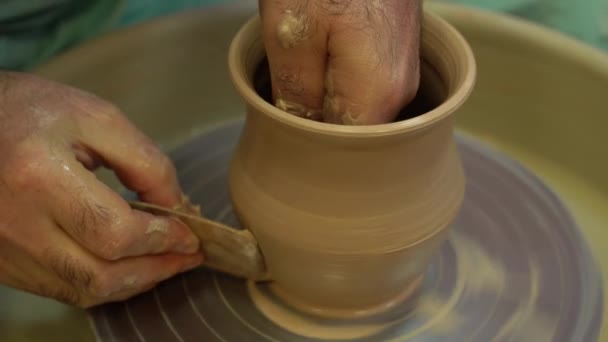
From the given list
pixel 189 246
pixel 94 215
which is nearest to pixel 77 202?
pixel 94 215

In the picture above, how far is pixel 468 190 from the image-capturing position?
48.1 inches

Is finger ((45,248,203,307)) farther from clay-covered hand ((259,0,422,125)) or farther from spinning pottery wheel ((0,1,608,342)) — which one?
clay-covered hand ((259,0,422,125))

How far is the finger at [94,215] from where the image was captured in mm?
842

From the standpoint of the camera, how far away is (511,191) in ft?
3.99

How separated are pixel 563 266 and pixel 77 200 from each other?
2.40 ft

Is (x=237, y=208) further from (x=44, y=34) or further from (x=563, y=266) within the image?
(x=44, y=34)

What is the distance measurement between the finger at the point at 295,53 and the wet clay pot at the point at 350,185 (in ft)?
0.15

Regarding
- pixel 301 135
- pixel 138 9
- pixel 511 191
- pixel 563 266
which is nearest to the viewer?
pixel 301 135

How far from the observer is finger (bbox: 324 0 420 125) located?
2.59 ft

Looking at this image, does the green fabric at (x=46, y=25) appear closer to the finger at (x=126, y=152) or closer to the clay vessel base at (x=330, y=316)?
the finger at (x=126, y=152)

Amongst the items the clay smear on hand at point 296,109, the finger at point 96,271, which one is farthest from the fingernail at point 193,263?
the clay smear on hand at point 296,109

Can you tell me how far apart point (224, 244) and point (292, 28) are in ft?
1.02

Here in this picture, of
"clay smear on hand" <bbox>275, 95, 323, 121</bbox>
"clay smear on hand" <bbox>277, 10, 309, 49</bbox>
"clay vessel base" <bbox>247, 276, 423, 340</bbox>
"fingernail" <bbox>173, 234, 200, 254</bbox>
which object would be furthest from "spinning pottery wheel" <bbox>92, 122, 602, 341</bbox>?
"clay smear on hand" <bbox>277, 10, 309, 49</bbox>

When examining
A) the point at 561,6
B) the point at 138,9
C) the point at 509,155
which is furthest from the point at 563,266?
the point at 138,9
